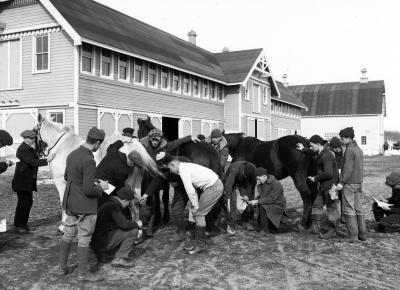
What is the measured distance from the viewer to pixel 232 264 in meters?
6.07

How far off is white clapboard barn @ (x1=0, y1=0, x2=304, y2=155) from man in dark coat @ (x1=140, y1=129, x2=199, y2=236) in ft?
24.9

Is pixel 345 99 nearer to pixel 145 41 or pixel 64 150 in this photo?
pixel 145 41

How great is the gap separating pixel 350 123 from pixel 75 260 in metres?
53.9

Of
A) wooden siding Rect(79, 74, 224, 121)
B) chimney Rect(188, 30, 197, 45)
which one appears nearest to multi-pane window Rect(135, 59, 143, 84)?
wooden siding Rect(79, 74, 224, 121)

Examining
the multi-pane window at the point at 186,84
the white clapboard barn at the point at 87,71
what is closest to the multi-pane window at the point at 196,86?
the white clapboard barn at the point at 87,71

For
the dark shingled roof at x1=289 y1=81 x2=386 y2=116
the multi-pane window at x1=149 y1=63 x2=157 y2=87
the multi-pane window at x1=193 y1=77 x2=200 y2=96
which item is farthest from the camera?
the dark shingled roof at x1=289 y1=81 x2=386 y2=116

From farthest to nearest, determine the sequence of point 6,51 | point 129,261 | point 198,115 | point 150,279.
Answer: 1. point 198,115
2. point 6,51
3. point 129,261
4. point 150,279

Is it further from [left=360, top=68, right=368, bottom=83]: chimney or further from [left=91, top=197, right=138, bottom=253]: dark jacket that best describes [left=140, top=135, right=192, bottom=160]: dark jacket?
[left=360, top=68, right=368, bottom=83]: chimney

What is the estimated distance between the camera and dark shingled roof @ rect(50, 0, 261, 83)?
1812 centimetres

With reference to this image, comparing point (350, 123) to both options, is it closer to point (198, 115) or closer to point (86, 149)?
point (198, 115)

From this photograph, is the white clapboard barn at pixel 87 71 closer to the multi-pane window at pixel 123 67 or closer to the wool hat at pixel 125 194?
the multi-pane window at pixel 123 67

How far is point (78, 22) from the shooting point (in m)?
17.6

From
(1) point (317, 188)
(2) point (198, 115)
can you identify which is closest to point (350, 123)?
(2) point (198, 115)

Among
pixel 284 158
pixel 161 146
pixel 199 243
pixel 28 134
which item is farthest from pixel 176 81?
pixel 199 243
